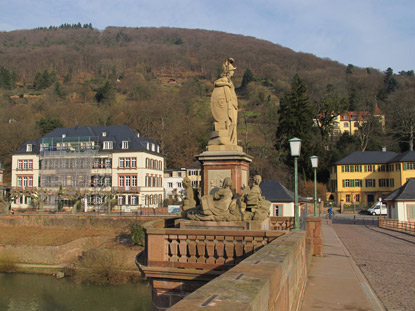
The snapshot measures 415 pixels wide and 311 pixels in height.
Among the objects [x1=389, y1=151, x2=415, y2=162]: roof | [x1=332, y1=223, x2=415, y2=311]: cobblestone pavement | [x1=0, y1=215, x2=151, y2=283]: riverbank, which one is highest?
[x1=389, y1=151, x2=415, y2=162]: roof

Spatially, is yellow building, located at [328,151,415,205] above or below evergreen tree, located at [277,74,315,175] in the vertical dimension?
below

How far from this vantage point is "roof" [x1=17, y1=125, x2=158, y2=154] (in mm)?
58666

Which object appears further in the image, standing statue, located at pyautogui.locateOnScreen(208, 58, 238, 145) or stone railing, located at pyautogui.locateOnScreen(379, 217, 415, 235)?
stone railing, located at pyautogui.locateOnScreen(379, 217, 415, 235)

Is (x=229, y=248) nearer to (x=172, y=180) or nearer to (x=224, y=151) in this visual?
(x=224, y=151)

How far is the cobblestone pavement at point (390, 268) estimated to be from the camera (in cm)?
916

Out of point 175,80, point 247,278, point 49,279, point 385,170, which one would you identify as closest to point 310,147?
point 385,170

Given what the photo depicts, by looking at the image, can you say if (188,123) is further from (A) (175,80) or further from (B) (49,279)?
(A) (175,80)

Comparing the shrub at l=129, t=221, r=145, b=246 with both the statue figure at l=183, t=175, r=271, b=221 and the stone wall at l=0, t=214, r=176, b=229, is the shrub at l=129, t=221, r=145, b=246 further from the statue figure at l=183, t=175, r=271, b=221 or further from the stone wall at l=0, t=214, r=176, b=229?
the statue figure at l=183, t=175, r=271, b=221

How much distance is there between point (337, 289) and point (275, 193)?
27923mm

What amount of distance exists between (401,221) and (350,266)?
24599 millimetres

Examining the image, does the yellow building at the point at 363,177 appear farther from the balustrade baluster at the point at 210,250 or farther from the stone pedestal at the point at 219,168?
the balustrade baluster at the point at 210,250

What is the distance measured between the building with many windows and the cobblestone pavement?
37.4 metres

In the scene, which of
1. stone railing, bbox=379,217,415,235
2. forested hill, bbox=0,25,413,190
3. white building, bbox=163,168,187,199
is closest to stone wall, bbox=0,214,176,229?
white building, bbox=163,168,187,199

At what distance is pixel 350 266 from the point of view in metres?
12.9
